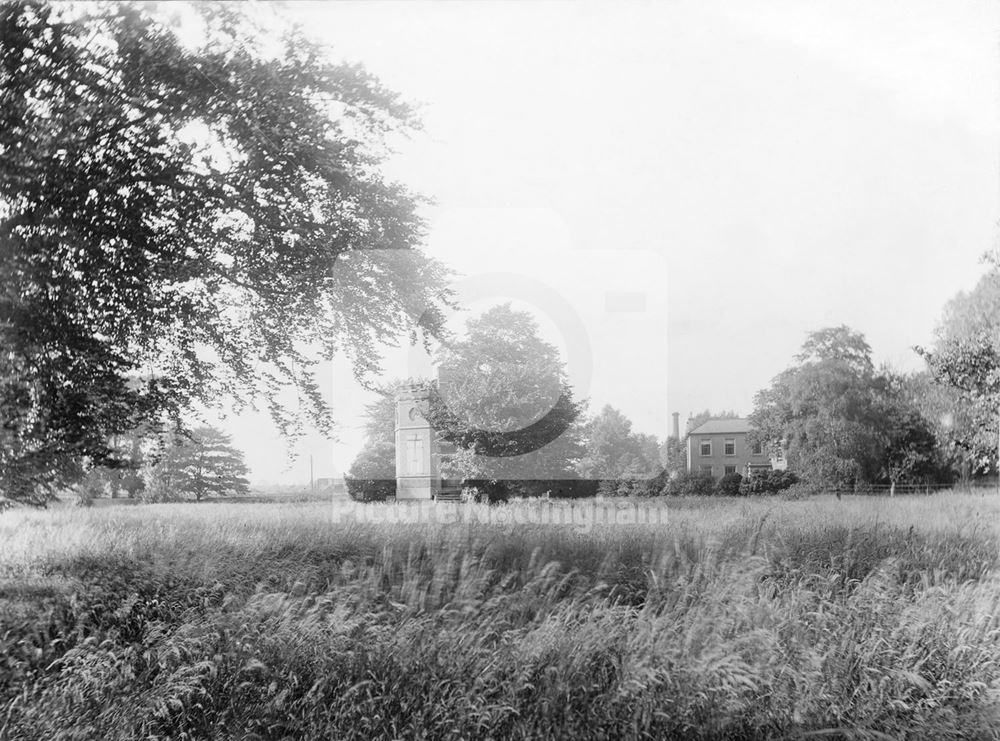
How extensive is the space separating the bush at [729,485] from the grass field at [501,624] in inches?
3.9

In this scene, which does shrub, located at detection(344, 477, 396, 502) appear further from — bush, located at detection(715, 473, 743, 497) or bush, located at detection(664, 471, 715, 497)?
bush, located at detection(715, 473, 743, 497)

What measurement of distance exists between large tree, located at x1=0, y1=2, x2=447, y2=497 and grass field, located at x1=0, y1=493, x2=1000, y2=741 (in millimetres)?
887

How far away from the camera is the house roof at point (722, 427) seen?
4578 mm

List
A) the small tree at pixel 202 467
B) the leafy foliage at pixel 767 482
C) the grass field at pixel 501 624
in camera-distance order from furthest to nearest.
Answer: the leafy foliage at pixel 767 482, the small tree at pixel 202 467, the grass field at pixel 501 624

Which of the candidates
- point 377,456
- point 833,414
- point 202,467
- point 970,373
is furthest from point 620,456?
point 970,373

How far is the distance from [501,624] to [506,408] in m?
2.02

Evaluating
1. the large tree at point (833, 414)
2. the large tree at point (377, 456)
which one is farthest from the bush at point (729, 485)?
the large tree at point (377, 456)

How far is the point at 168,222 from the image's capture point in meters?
5.03

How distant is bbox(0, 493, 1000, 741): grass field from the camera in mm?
3533

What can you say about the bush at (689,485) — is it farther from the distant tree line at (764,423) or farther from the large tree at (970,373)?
the large tree at (970,373)

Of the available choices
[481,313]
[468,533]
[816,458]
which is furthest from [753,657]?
[481,313]

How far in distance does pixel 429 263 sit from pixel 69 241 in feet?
8.79

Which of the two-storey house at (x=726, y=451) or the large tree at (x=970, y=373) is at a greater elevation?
the large tree at (x=970, y=373)

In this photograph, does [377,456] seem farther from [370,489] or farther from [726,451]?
[726,451]
